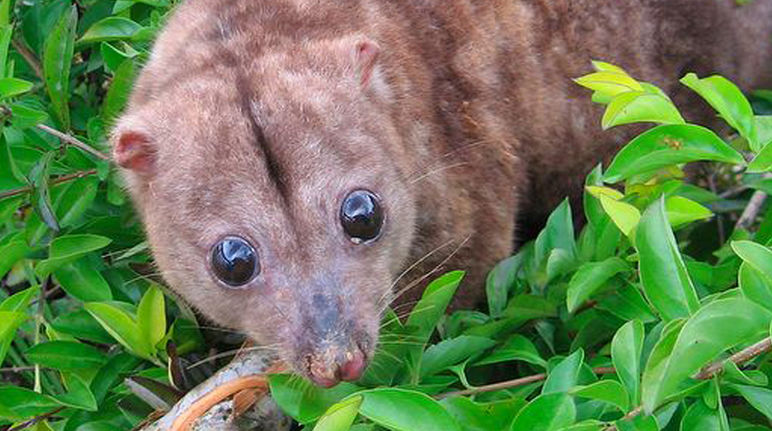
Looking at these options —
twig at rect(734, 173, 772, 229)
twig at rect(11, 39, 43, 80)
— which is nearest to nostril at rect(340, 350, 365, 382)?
twig at rect(734, 173, 772, 229)

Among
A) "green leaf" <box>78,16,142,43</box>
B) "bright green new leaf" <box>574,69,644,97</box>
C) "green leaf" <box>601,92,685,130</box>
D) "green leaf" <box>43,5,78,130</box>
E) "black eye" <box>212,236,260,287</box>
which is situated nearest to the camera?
"green leaf" <box>601,92,685,130</box>

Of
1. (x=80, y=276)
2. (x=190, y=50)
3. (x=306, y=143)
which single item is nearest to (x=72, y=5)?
(x=190, y=50)

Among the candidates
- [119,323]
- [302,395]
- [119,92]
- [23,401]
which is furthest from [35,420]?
A: [119,92]

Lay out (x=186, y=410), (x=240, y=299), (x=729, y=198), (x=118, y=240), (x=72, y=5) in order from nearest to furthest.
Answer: (x=186, y=410)
(x=240, y=299)
(x=118, y=240)
(x=72, y=5)
(x=729, y=198)

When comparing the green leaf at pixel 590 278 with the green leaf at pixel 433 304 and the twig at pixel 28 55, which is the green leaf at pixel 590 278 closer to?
the green leaf at pixel 433 304

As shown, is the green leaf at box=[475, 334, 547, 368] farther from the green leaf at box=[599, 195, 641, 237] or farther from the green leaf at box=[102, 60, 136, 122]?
the green leaf at box=[102, 60, 136, 122]

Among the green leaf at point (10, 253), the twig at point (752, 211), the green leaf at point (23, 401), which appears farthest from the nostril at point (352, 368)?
the twig at point (752, 211)

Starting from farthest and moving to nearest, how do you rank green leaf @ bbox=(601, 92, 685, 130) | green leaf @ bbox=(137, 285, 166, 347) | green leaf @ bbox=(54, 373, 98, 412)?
green leaf @ bbox=(137, 285, 166, 347) < green leaf @ bbox=(54, 373, 98, 412) < green leaf @ bbox=(601, 92, 685, 130)

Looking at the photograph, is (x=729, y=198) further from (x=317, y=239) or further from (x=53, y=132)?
(x=53, y=132)
